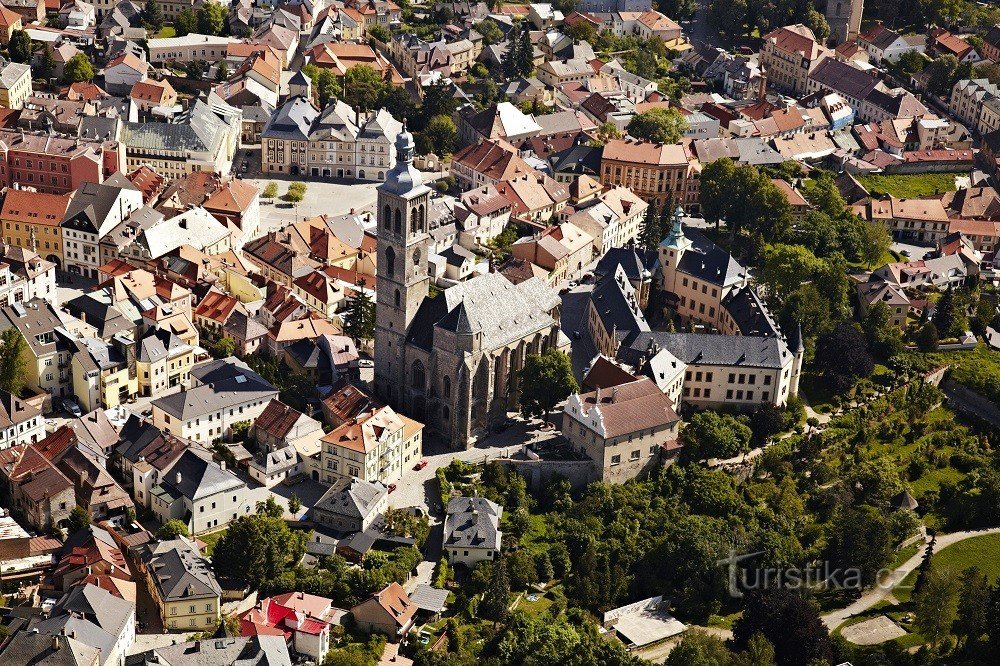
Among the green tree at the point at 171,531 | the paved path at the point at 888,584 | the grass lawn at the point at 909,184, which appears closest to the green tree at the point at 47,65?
the green tree at the point at 171,531

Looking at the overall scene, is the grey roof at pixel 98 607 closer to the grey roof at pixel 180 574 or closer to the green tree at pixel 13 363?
the grey roof at pixel 180 574

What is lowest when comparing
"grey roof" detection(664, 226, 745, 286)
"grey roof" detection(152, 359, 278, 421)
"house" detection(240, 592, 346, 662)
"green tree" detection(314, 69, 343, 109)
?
"house" detection(240, 592, 346, 662)

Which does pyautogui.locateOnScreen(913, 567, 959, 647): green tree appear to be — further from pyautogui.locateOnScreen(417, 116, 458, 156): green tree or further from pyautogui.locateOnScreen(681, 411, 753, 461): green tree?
pyautogui.locateOnScreen(417, 116, 458, 156): green tree

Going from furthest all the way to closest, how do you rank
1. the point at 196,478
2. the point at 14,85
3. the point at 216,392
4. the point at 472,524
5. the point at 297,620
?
the point at 14,85 → the point at 216,392 → the point at 472,524 → the point at 196,478 → the point at 297,620

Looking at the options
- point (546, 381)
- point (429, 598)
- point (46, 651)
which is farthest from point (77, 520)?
point (546, 381)

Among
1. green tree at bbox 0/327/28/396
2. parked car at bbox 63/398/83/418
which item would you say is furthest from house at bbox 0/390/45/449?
parked car at bbox 63/398/83/418

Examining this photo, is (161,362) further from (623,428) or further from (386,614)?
(623,428)

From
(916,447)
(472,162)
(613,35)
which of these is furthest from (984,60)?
(916,447)
